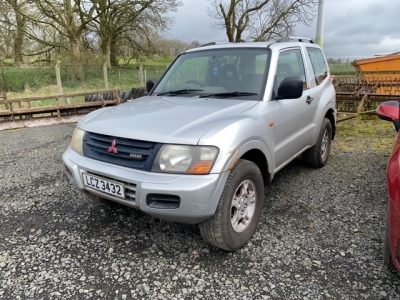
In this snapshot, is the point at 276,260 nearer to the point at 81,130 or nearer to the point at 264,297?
the point at 264,297

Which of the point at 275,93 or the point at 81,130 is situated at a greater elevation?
the point at 275,93

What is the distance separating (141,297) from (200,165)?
1.06 m

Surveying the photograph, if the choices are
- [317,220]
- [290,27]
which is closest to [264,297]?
[317,220]

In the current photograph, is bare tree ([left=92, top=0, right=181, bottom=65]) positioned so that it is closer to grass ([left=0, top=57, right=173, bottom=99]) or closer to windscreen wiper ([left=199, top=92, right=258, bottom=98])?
grass ([left=0, top=57, right=173, bottom=99])

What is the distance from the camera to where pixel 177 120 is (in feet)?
8.60

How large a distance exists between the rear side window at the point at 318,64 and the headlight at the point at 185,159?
276cm

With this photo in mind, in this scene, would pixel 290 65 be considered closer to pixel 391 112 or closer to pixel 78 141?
pixel 391 112

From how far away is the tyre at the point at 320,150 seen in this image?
4.52m

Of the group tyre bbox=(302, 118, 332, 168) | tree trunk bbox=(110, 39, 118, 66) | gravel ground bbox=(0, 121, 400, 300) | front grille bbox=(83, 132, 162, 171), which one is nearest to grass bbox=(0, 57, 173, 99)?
tree trunk bbox=(110, 39, 118, 66)

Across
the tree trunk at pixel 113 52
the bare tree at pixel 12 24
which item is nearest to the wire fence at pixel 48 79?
the bare tree at pixel 12 24

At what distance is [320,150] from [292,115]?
134 centimetres

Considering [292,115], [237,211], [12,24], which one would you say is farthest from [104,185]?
[12,24]

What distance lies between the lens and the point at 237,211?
2721 mm

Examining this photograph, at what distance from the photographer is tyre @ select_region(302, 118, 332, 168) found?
452 cm
